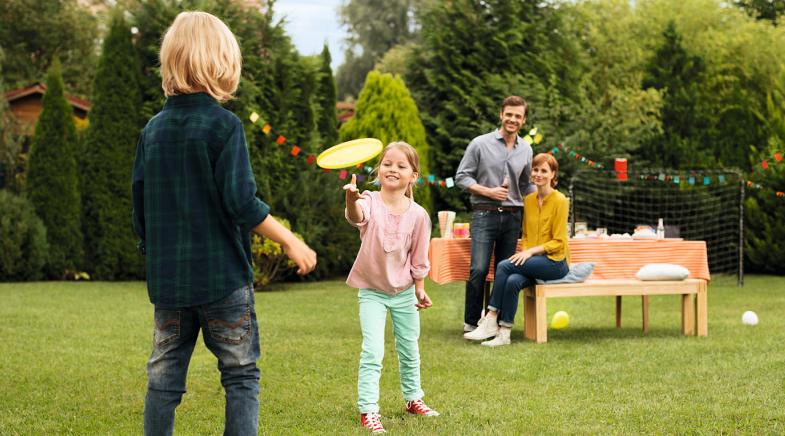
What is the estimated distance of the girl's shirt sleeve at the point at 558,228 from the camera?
7.75 metres

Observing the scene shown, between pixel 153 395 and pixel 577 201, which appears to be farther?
pixel 577 201

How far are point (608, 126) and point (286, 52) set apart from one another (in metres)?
5.55

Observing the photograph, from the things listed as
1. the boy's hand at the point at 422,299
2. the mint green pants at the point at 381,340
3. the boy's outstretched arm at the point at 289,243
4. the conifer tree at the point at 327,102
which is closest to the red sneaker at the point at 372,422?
the mint green pants at the point at 381,340

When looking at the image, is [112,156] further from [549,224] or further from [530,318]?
[549,224]

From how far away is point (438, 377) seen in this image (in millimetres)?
6234

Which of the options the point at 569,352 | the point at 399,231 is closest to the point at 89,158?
the point at 569,352

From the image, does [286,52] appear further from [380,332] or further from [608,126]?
[380,332]

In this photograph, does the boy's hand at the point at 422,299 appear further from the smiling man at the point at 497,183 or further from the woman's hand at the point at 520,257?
the smiling man at the point at 497,183

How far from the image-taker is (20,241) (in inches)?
556

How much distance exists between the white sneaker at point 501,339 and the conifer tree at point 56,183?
8539 millimetres

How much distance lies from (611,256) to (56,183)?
8892 mm

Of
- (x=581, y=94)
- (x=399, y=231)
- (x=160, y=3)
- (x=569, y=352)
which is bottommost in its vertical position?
(x=569, y=352)

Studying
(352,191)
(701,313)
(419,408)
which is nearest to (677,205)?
(701,313)

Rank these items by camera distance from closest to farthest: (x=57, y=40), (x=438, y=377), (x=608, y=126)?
(x=438, y=377)
(x=608, y=126)
(x=57, y=40)
